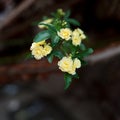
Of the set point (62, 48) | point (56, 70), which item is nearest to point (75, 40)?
point (62, 48)

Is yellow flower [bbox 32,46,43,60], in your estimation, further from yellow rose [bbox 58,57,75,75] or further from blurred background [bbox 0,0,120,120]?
blurred background [bbox 0,0,120,120]

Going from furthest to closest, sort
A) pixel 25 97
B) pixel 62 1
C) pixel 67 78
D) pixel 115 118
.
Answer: pixel 25 97 → pixel 115 118 → pixel 62 1 → pixel 67 78

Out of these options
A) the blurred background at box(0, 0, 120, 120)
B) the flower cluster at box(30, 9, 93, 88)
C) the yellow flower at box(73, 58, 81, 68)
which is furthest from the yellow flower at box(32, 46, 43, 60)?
the blurred background at box(0, 0, 120, 120)

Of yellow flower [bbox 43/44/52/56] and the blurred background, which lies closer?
yellow flower [bbox 43/44/52/56]

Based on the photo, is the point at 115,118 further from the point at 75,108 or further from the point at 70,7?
the point at 70,7

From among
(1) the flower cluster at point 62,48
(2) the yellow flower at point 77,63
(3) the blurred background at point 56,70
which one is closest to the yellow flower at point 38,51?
(1) the flower cluster at point 62,48

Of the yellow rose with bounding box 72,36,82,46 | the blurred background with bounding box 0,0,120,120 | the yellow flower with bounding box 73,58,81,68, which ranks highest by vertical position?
the blurred background with bounding box 0,0,120,120

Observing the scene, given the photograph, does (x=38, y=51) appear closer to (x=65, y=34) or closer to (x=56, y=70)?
(x=65, y=34)

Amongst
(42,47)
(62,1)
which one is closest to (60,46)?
(42,47)

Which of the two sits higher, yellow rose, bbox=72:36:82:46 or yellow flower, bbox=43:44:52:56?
yellow flower, bbox=43:44:52:56
